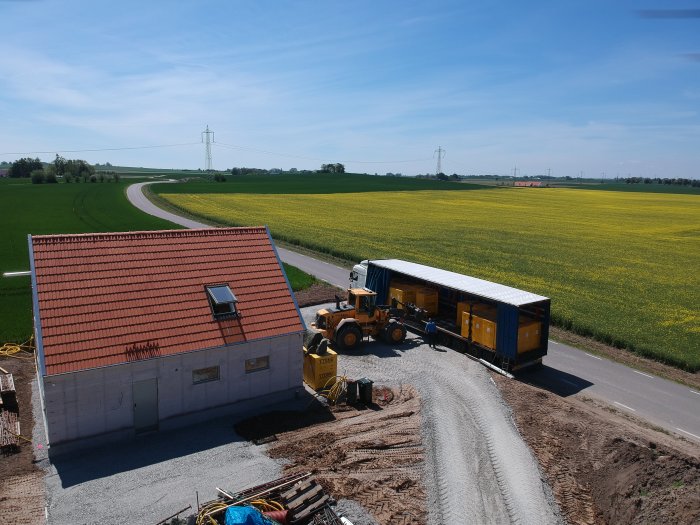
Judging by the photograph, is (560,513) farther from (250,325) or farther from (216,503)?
(250,325)

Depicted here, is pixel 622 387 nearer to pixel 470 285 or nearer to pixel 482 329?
pixel 482 329

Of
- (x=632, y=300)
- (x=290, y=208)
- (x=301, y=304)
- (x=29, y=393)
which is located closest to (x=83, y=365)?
(x=29, y=393)

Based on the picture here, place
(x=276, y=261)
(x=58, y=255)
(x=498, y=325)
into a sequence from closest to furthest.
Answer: (x=58, y=255), (x=276, y=261), (x=498, y=325)

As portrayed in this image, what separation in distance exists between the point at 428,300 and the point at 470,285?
352 centimetres

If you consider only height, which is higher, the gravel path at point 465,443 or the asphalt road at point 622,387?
the gravel path at point 465,443

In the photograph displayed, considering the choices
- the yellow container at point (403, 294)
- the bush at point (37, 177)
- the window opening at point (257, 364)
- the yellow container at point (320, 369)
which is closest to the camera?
the window opening at point (257, 364)

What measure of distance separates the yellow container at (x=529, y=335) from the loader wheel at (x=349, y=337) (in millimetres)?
7045

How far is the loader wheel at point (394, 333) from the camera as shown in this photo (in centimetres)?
2419

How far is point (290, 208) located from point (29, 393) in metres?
65.6

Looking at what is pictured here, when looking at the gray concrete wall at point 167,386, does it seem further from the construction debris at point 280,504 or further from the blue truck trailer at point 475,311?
the blue truck trailer at point 475,311

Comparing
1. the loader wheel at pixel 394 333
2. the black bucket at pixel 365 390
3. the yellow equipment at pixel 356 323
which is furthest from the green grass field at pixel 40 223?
the black bucket at pixel 365 390

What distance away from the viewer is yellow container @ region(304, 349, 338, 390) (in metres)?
18.9

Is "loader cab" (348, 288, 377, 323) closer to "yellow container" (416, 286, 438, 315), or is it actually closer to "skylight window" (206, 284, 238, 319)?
"yellow container" (416, 286, 438, 315)

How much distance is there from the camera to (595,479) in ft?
45.0
